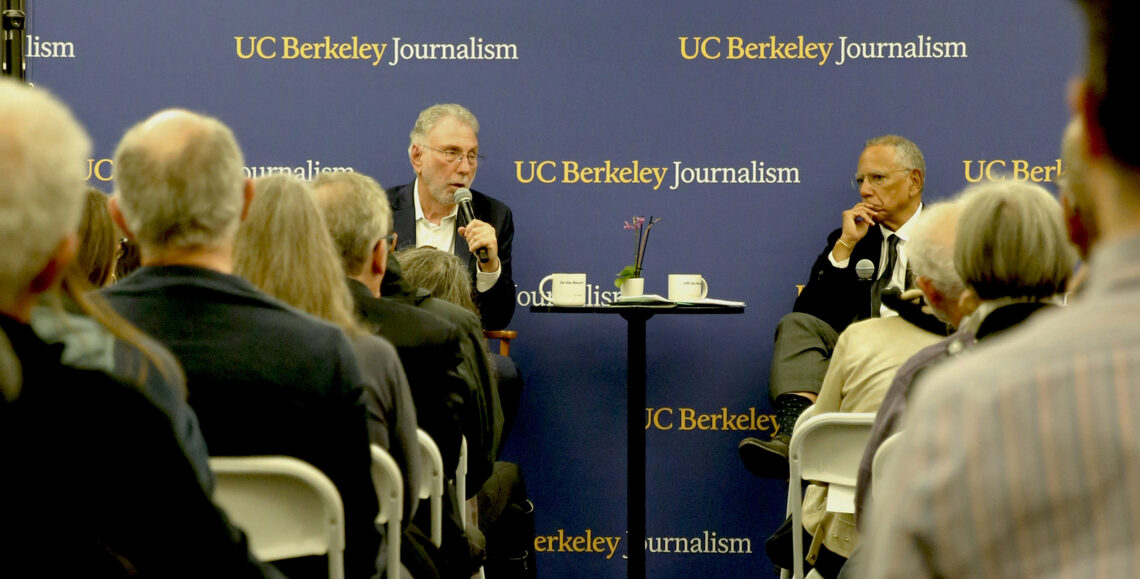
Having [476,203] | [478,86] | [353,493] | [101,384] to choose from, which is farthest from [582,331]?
[101,384]

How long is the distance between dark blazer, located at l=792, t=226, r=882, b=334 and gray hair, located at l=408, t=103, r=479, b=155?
1.53 meters

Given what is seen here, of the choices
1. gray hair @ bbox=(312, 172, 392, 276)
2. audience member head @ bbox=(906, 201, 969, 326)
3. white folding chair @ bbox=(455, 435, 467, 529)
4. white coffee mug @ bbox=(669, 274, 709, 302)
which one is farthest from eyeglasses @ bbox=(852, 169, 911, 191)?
gray hair @ bbox=(312, 172, 392, 276)

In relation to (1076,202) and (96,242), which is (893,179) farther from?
(1076,202)

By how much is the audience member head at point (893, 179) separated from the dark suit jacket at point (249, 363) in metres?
3.37

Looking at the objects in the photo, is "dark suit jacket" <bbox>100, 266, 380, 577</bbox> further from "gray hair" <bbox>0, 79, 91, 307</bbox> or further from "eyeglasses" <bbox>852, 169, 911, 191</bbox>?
"eyeglasses" <bbox>852, 169, 911, 191</bbox>

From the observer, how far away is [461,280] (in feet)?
10.5

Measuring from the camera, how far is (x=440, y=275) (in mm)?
3184

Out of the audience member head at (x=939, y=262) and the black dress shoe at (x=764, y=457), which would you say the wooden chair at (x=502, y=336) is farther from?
the audience member head at (x=939, y=262)

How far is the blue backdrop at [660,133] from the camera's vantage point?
4.86 metres

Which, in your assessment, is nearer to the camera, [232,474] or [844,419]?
[232,474]

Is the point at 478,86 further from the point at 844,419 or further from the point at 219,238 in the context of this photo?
the point at 219,238

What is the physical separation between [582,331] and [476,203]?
2.39 feet

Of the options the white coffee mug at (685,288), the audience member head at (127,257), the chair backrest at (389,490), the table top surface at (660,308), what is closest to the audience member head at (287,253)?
the chair backrest at (389,490)

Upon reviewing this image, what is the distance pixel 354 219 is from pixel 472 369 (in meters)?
0.53
